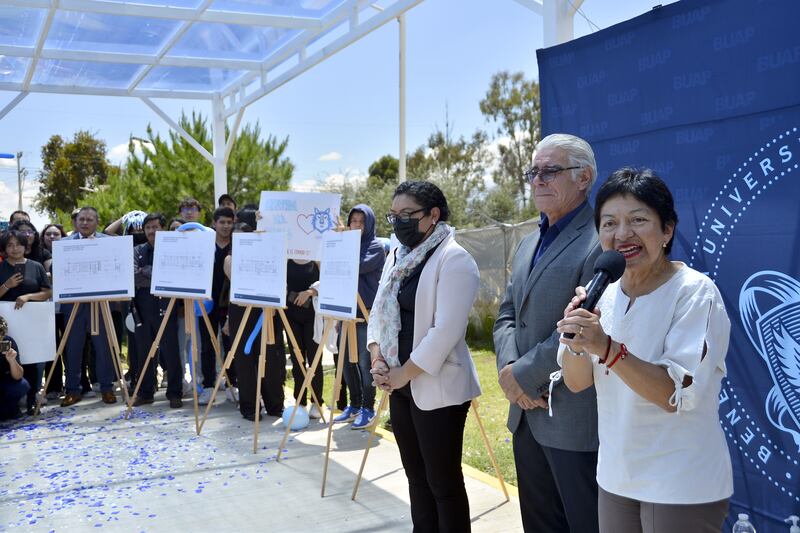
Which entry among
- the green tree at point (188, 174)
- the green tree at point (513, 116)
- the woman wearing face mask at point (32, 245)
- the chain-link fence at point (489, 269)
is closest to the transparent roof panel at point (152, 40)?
the woman wearing face mask at point (32, 245)

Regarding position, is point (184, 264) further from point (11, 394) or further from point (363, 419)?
point (363, 419)

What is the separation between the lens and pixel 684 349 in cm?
177

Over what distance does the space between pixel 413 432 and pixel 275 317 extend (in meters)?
3.71

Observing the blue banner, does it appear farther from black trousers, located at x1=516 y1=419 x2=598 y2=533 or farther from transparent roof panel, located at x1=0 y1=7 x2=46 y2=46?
transparent roof panel, located at x1=0 y1=7 x2=46 y2=46

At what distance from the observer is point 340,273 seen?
4770 mm

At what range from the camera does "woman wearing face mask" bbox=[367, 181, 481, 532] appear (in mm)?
3158

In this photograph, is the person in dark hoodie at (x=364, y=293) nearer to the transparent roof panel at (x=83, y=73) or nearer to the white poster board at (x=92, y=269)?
the white poster board at (x=92, y=269)

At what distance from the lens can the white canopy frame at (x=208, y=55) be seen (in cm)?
673

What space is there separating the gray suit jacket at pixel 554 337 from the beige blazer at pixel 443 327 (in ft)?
1.63

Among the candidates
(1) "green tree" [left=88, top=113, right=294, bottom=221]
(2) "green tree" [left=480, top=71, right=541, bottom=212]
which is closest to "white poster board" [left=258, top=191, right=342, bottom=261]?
(1) "green tree" [left=88, top=113, right=294, bottom=221]

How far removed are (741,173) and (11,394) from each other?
20.2 ft

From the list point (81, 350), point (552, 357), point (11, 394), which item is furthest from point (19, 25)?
point (552, 357)

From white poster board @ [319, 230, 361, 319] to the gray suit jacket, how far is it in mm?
2087

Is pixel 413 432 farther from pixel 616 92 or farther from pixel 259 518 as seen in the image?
pixel 616 92
